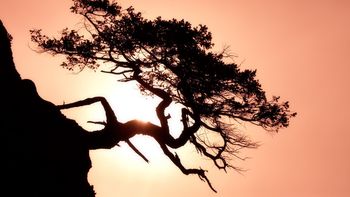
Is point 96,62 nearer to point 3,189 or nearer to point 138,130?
point 138,130

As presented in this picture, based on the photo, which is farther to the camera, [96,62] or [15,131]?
[96,62]

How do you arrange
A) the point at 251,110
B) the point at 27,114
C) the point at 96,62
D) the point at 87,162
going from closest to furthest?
the point at 27,114
the point at 87,162
the point at 251,110
the point at 96,62

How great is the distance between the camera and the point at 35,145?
11531 mm

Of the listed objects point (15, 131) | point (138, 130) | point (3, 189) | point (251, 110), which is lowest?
point (3, 189)

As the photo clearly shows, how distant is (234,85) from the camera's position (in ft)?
44.0

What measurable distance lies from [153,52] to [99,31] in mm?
1938

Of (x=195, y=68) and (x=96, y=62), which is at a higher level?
(x=96, y=62)

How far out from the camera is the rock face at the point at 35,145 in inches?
427

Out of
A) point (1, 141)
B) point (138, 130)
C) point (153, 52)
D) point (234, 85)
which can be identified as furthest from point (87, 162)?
point (234, 85)

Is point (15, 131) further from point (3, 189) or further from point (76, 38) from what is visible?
point (76, 38)

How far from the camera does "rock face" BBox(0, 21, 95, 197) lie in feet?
35.6

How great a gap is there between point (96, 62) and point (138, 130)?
3.02m

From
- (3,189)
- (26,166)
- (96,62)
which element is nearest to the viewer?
(3,189)

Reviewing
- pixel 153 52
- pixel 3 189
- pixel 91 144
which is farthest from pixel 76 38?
pixel 3 189
